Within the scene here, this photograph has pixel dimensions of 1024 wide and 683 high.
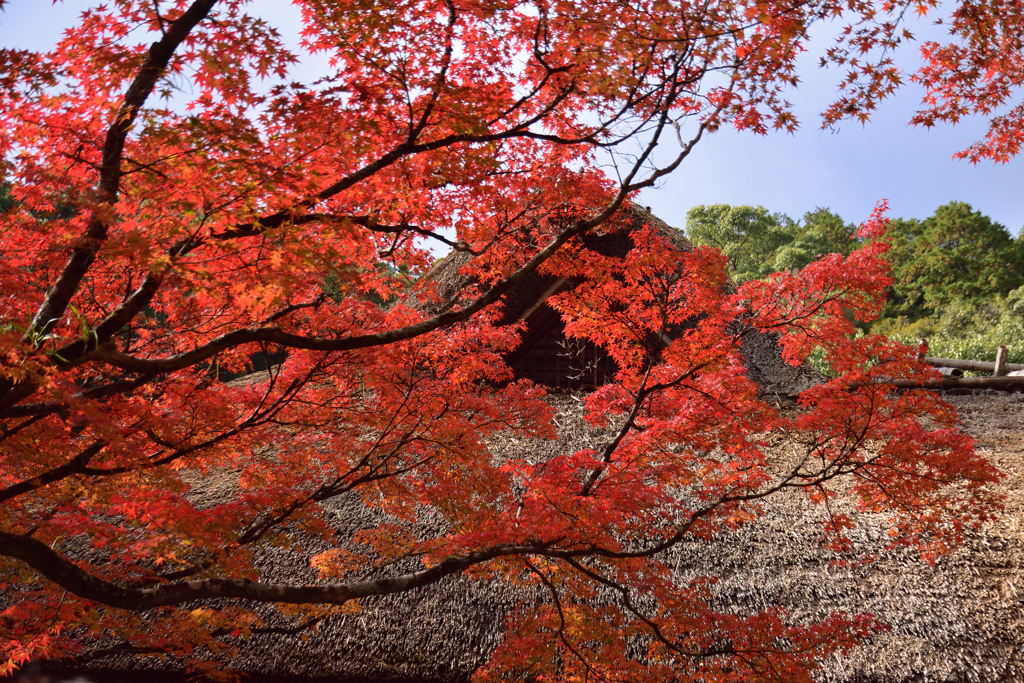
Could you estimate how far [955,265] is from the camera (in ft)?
72.7

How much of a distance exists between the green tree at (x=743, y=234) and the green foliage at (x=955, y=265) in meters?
7.70

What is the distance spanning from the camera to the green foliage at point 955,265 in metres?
21.0

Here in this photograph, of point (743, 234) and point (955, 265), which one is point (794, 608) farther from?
point (743, 234)

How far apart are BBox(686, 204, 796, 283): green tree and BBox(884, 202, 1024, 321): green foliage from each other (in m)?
7.70

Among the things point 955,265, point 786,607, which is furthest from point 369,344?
point 955,265

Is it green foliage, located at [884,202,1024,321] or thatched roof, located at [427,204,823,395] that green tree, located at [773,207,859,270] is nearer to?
green foliage, located at [884,202,1024,321]

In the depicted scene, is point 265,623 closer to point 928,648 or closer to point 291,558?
point 291,558

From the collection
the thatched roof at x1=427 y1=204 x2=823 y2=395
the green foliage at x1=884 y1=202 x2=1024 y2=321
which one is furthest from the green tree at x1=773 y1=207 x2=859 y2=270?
the thatched roof at x1=427 y1=204 x2=823 y2=395

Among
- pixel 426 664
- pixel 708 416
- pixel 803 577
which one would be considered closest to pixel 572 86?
pixel 708 416

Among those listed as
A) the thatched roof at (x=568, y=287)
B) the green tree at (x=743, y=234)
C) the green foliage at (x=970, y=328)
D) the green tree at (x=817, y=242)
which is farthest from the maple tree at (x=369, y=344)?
the green tree at (x=743, y=234)

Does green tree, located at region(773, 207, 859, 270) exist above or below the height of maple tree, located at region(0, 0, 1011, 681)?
above

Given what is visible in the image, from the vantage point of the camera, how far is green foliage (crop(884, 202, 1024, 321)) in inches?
826

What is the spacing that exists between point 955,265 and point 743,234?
36.2 feet

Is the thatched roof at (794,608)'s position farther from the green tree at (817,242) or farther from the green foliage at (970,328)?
the green tree at (817,242)
